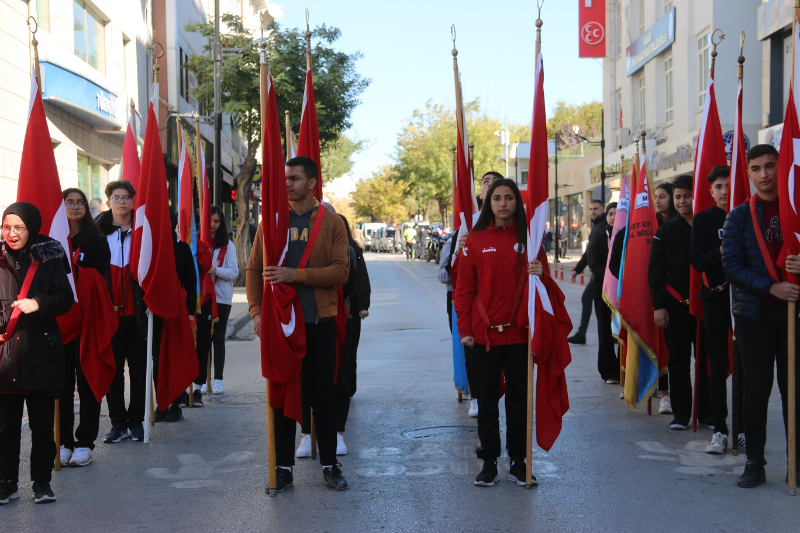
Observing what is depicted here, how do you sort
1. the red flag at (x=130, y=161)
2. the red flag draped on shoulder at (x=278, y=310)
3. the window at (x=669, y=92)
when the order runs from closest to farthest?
the red flag draped on shoulder at (x=278, y=310), the red flag at (x=130, y=161), the window at (x=669, y=92)

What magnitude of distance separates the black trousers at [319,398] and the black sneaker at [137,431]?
6.36 feet

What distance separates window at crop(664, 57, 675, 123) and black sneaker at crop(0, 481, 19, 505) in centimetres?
2957

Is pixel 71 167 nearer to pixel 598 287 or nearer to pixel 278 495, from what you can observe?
pixel 598 287

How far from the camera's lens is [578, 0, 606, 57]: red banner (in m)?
38.9

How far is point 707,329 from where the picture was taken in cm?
693

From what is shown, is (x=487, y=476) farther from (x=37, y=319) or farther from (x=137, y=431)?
(x=137, y=431)

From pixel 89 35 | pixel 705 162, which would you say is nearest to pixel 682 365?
pixel 705 162

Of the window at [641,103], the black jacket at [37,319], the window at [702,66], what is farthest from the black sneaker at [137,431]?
the window at [641,103]

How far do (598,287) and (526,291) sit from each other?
4.55 meters

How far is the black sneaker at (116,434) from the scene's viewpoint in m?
7.34

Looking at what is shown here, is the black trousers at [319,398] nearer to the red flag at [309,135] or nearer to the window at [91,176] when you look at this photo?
the red flag at [309,135]

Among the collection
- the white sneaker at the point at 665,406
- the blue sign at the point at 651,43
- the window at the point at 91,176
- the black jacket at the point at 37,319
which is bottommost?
the white sneaker at the point at 665,406

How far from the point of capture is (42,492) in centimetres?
560

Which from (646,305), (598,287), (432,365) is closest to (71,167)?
(432,365)
